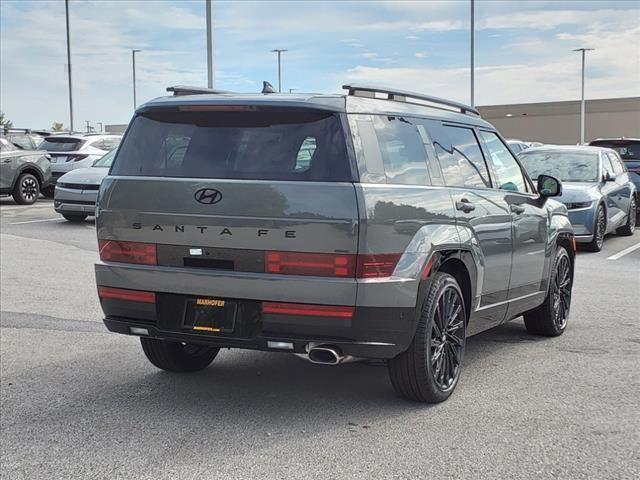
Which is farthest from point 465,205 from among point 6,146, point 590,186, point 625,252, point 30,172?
point 30,172

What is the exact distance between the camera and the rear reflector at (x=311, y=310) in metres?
4.55

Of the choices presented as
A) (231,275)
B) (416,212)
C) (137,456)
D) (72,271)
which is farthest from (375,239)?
(72,271)

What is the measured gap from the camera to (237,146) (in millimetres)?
4879

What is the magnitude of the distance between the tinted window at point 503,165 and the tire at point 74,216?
11244 millimetres

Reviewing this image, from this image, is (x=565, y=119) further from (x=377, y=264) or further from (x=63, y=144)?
(x=377, y=264)

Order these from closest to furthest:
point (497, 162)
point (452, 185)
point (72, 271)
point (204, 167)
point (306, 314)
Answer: point (306, 314) → point (204, 167) → point (452, 185) → point (497, 162) → point (72, 271)

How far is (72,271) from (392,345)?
22.9 ft

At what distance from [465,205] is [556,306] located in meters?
2.07

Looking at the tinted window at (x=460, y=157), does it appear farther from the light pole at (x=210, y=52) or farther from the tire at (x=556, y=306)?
the light pole at (x=210, y=52)

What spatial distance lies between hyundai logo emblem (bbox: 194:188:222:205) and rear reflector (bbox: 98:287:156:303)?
0.64 meters

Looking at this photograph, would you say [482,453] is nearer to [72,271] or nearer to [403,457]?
[403,457]

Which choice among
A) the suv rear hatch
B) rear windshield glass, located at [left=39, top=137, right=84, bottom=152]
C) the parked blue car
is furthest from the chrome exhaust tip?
rear windshield glass, located at [left=39, top=137, right=84, bottom=152]

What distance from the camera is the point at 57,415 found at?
5.05 m

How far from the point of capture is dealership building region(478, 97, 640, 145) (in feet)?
207
